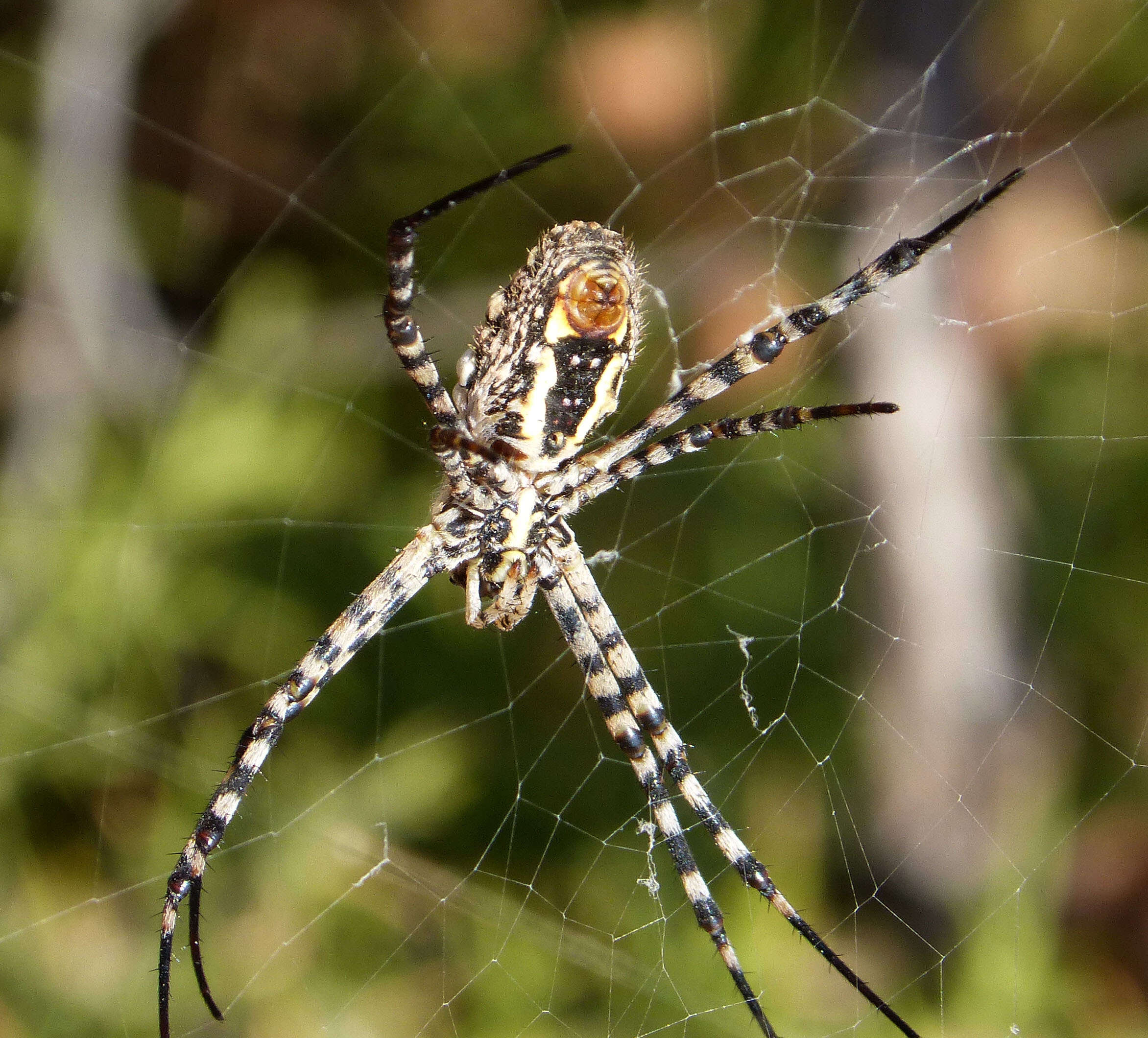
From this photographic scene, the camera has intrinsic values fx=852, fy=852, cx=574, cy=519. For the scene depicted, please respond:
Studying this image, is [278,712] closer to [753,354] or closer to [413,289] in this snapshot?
[413,289]

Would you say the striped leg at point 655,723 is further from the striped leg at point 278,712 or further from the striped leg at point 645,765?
the striped leg at point 278,712

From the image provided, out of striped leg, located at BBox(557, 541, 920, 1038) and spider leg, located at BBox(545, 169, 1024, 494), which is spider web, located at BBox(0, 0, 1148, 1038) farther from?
spider leg, located at BBox(545, 169, 1024, 494)

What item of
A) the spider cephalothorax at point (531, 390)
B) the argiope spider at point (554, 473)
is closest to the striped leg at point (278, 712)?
the argiope spider at point (554, 473)

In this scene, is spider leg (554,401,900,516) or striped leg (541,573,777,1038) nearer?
spider leg (554,401,900,516)

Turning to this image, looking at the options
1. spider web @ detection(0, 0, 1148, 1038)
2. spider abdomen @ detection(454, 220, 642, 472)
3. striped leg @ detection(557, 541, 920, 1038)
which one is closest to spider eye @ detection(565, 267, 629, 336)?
spider abdomen @ detection(454, 220, 642, 472)

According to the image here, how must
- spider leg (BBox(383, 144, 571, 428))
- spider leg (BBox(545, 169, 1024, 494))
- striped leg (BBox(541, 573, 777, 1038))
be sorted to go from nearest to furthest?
spider leg (BBox(383, 144, 571, 428)) → spider leg (BBox(545, 169, 1024, 494)) → striped leg (BBox(541, 573, 777, 1038))

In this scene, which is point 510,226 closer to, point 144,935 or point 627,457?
point 627,457

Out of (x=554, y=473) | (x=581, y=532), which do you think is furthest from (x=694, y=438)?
(x=581, y=532)
